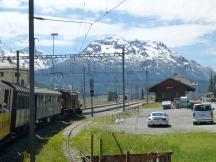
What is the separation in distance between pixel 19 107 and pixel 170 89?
116110 mm

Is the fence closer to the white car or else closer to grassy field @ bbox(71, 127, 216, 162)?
grassy field @ bbox(71, 127, 216, 162)

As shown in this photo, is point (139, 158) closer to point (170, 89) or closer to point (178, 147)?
point (178, 147)

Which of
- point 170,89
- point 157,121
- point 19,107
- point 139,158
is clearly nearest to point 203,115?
point 157,121

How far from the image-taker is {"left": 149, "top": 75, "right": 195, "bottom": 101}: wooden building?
478ft

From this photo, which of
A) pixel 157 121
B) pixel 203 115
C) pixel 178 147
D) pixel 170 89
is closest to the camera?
pixel 178 147

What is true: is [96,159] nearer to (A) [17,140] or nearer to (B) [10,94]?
(B) [10,94]

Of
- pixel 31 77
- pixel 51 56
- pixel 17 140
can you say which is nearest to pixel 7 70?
pixel 51 56

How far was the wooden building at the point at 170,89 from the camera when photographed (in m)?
146

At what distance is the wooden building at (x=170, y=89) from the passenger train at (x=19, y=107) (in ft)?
268

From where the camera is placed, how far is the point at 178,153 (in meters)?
25.7

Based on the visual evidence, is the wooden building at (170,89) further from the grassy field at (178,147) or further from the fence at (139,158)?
the fence at (139,158)

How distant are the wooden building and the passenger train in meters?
81.8

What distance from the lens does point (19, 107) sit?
3225 cm

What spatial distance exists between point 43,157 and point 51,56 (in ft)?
158
